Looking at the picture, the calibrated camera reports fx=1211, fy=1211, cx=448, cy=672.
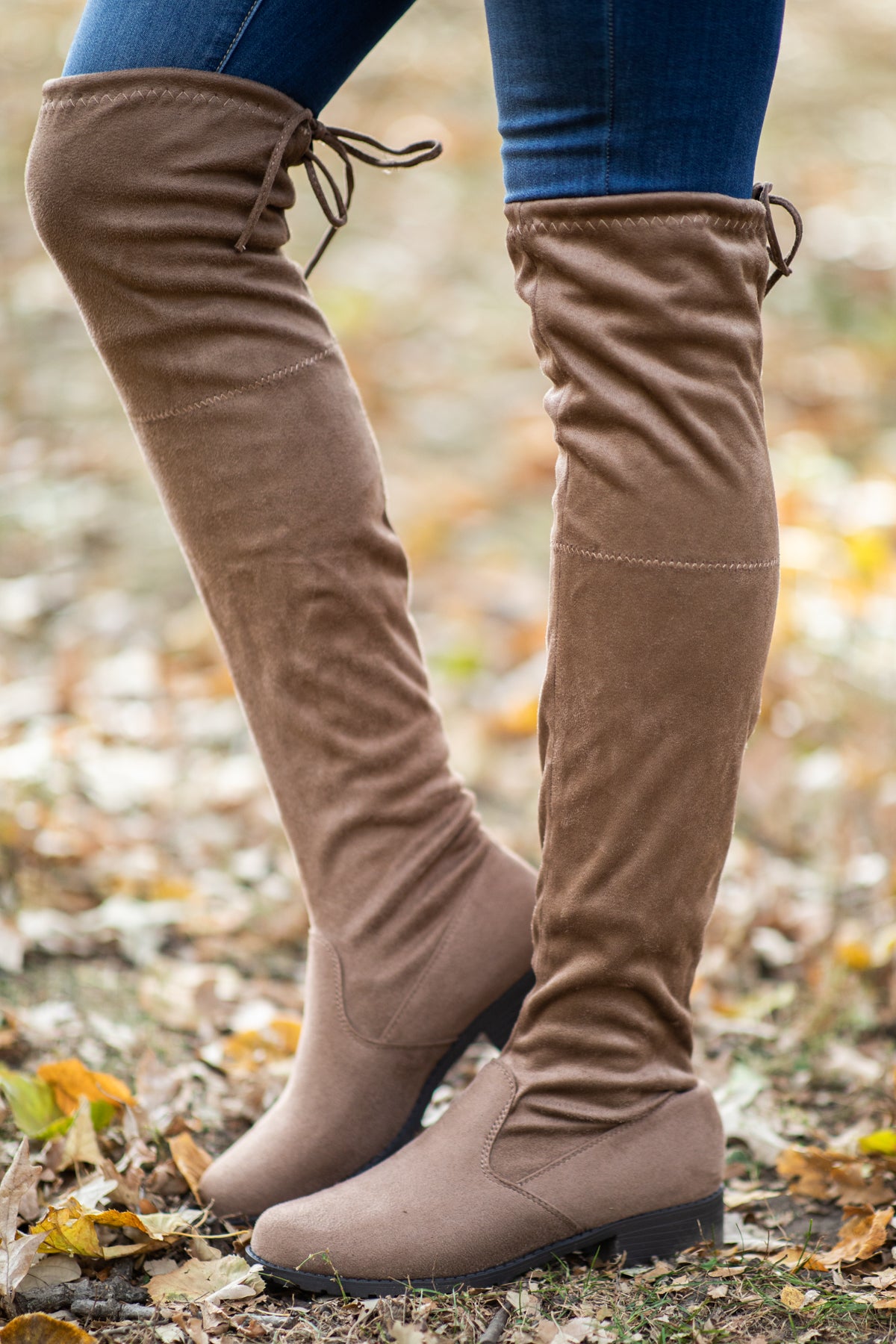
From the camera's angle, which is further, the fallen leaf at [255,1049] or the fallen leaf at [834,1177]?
the fallen leaf at [255,1049]

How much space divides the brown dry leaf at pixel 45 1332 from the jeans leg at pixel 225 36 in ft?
3.40

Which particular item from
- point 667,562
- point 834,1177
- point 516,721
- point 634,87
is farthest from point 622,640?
point 516,721

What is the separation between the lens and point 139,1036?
1.59 m

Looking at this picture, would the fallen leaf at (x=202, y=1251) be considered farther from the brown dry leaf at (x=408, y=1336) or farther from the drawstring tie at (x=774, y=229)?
the drawstring tie at (x=774, y=229)

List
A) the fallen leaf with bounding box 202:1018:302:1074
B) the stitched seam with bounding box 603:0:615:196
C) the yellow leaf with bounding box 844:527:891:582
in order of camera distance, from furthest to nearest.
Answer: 1. the yellow leaf with bounding box 844:527:891:582
2. the fallen leaf with bounding box 202:1018:302:1074
3. the stitched seam with bounding box 603:0:615:196

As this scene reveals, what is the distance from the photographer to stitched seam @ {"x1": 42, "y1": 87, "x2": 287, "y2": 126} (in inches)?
41.2

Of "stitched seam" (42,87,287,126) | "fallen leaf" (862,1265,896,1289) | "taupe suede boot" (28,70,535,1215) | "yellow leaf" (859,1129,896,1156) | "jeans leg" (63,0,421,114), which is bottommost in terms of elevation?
"yellow leaf" (859,1129,896,1156)

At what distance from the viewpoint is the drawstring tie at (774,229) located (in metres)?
1.07

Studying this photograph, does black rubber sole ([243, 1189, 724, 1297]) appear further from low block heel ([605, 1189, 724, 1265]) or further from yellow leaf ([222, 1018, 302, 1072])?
yellow leaf ([222, 1018, 302, 1072])

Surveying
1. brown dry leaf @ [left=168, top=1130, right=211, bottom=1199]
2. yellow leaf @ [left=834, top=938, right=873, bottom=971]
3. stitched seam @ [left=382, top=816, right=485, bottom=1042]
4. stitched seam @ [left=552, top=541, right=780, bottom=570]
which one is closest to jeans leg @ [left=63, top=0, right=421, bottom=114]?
stitched seam @ [left=552, top=541, right=780, bottom=570]

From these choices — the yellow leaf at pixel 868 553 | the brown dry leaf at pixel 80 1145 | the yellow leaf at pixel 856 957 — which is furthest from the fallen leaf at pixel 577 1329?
the yellow leaf at pixel 868 553

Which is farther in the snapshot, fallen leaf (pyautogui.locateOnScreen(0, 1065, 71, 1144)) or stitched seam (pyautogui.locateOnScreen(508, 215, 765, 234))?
fallen leaf (pyautogui.locateOnScreen(0, 1065, 71, 1144))

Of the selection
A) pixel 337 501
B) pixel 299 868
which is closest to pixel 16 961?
pixel 299 868

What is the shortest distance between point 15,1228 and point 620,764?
0.65 metres
